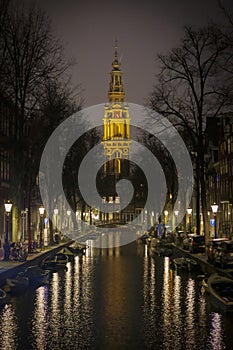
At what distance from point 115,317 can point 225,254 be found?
15.9m

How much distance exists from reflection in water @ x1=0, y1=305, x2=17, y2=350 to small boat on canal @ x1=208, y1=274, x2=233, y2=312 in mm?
8149

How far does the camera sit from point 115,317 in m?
24.9

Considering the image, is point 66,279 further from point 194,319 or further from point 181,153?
point 181,153

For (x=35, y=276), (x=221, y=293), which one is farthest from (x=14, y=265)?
(x=221, y=293)

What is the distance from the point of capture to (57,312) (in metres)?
26.1

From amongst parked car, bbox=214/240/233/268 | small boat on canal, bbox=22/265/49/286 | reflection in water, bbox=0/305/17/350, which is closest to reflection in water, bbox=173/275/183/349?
parked car, bbox=214/240/233/268

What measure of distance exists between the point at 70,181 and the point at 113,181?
112 m

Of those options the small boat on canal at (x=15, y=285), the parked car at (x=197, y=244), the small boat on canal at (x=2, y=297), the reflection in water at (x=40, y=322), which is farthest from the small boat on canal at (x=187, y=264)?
the small boat on canal at (x=2, y=297)

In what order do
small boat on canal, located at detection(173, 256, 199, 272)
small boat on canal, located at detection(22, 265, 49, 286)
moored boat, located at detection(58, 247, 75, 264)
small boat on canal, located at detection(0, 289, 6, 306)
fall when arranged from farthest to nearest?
1. moored boat, located at detection(58, 247, 75, 264)
2. small boat on canal, located at detection(173, 256, 199, 272)
3. small boat on canal, located at detection(22, 265, 49, 286)
4. small boat on canal, located at detection(0, 289, 6, 306)

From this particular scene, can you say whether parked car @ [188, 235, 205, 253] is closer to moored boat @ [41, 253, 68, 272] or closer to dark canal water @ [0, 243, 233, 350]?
moored boat @ [41, 253, 68, 272]

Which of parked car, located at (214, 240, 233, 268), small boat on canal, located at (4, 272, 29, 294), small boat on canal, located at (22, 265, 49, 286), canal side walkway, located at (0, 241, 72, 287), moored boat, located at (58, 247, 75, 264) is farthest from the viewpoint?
moored boat, located at (58, 247, 75, 264)

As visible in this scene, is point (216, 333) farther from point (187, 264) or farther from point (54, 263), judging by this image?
point (54, 263)

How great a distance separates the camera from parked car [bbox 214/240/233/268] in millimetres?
39094

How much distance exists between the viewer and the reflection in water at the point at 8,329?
19844mm
